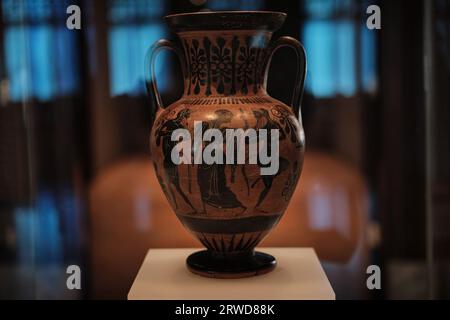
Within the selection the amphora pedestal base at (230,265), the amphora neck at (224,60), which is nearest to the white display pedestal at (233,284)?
the amphora pedestal base at (230,265)

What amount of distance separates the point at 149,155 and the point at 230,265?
38 centimetres

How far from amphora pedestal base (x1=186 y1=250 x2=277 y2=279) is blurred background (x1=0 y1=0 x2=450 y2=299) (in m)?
0.21

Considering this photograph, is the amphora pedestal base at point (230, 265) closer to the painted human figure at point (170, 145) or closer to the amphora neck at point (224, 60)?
the painted human figure at point (170, 145)

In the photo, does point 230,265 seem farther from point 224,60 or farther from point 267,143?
point 224,60

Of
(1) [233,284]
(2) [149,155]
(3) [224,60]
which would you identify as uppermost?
(3) [224,60]

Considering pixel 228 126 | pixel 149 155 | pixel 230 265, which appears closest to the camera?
pixel 228 126

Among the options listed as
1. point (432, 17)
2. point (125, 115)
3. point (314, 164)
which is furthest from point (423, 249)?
point (125, 115)

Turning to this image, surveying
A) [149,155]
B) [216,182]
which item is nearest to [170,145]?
[216,182]

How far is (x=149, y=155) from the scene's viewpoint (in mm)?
1565

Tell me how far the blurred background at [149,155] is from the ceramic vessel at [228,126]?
0.68ft

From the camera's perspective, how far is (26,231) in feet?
5.27

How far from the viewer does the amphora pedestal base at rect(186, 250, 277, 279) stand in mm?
1287
